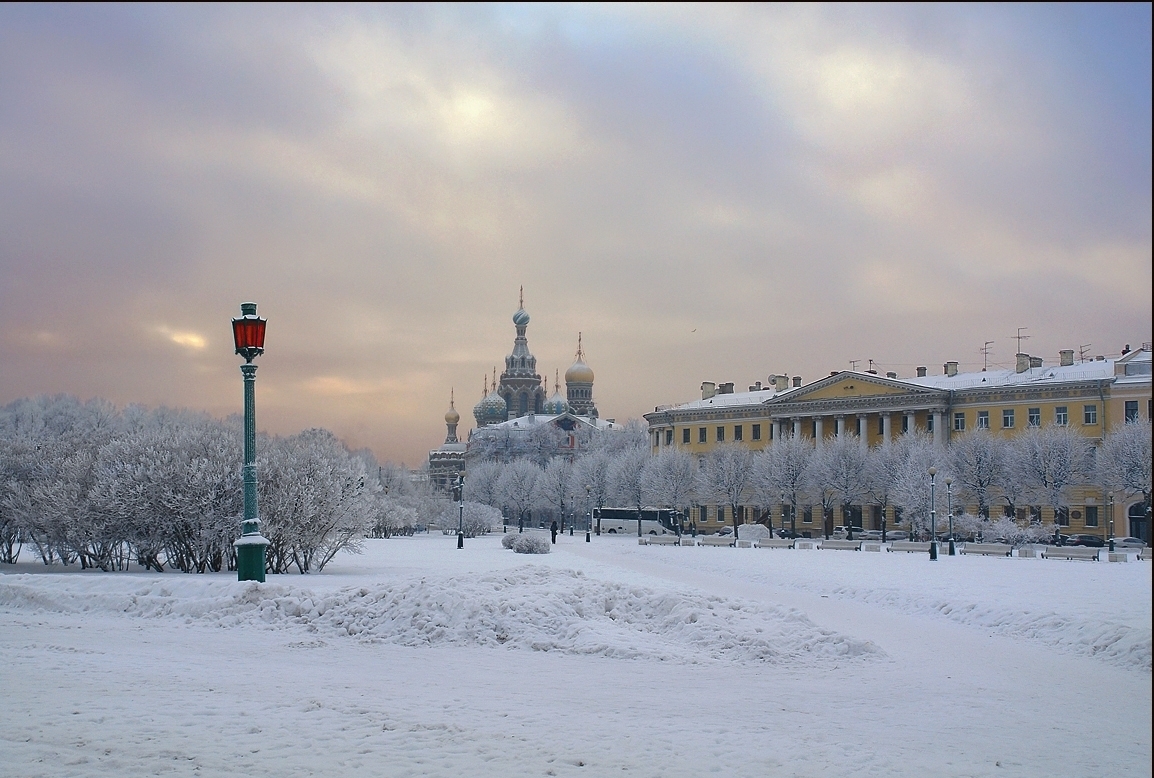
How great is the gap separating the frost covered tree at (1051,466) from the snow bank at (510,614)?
169ft

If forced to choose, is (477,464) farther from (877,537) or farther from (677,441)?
(877,537)

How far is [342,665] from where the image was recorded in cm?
1474

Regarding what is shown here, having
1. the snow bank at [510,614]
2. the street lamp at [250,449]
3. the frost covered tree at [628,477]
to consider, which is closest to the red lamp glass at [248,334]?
the street lamp at [250,449]

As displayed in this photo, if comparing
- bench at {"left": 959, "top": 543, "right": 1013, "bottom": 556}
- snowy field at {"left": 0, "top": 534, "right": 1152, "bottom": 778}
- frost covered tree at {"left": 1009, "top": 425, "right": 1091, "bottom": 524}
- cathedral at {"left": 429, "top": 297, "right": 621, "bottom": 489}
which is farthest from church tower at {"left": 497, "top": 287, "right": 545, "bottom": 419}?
snowy field at {"left": 0, "top": 534, "right": 1152, "bottom": 778}

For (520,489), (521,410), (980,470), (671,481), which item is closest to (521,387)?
(521,410)

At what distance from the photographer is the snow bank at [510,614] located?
16469mm

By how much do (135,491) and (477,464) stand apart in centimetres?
9570

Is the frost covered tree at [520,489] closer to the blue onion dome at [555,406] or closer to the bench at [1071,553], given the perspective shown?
the blue onion dome at [555,406]

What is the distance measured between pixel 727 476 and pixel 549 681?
6874 cm

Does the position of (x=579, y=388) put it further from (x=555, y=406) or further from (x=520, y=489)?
(x=520, y=489)

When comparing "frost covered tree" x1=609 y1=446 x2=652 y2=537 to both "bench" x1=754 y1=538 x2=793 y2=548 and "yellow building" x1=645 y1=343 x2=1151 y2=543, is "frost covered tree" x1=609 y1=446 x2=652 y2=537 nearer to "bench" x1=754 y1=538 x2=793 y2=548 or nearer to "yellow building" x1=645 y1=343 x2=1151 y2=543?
"yellow building" x1=645 y1=343 x2=1151 y2=543

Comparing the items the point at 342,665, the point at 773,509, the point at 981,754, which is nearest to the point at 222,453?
the point at 342,665

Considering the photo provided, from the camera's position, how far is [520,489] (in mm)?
105750

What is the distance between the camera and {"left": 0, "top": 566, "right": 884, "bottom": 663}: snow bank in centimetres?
1647
